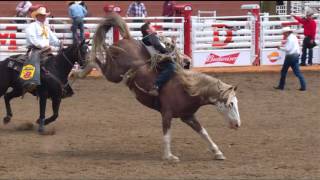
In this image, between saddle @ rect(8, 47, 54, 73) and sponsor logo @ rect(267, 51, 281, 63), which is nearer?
saddle @ rect(8, 47, 54, 73)

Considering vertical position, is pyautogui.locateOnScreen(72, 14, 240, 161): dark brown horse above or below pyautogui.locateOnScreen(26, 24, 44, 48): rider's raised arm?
below

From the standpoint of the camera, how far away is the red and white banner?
1827 centimetres

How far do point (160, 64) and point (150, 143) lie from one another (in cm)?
136

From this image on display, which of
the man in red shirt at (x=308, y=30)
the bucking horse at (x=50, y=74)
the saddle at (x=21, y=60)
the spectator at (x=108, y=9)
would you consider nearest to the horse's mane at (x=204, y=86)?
the spectator at (x=108, y=9)

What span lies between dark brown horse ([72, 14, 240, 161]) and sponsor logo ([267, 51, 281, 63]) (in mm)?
9945

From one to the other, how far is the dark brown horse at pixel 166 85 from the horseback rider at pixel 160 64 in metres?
0.06

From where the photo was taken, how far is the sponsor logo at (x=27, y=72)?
34.2 ft

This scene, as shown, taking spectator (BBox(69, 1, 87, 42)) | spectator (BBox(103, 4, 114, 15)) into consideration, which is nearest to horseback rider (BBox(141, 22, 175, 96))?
Result: spectator (BBox(103, 4, 114, 15))

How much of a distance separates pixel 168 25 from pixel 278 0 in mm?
8257

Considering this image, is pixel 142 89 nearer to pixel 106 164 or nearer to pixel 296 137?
pixel 106 164

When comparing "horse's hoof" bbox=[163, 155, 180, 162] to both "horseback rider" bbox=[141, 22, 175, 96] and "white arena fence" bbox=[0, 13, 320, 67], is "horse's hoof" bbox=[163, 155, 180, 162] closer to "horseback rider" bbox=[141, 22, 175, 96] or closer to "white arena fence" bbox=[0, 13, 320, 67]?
"horseback rider" bbox=[141, 22, 175, 96]

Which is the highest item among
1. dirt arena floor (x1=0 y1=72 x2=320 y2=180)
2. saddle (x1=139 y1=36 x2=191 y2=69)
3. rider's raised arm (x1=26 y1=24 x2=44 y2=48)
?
rider's raised arm (x1=26 y1=24 x2=44 y2=48)

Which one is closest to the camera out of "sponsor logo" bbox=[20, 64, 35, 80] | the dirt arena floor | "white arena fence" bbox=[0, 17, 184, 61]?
the dirt arena floor

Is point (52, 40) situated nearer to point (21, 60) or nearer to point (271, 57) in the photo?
point (21, 60)
